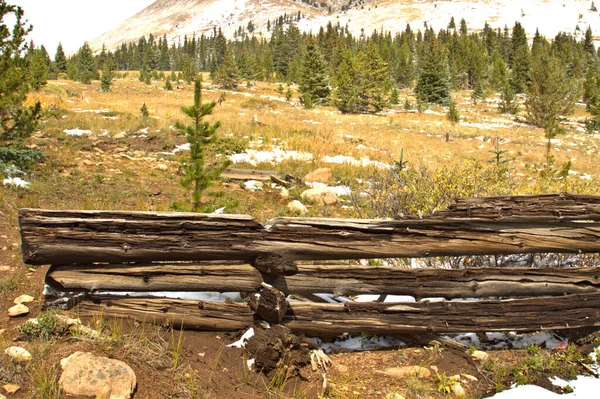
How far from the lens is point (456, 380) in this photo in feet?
11.6

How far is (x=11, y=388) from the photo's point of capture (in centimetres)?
261

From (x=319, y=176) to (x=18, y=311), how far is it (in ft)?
26.7

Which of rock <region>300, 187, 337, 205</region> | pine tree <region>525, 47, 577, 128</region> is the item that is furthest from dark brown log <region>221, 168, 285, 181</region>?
pine tree <region>525, 47, 577, 128</region>

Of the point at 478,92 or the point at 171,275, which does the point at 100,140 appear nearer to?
the point at 171,275

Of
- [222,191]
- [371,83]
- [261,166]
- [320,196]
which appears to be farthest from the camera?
[371,83]

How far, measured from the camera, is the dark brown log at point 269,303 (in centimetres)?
351

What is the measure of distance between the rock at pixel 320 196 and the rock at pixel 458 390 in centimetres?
561

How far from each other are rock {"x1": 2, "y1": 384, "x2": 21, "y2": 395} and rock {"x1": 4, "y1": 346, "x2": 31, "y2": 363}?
10.1 inches

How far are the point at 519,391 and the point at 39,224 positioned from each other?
14.3ft

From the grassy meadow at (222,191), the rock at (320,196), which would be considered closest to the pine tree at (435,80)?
the grassy meadow at (222,191)

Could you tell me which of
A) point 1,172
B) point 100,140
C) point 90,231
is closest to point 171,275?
point 90,231

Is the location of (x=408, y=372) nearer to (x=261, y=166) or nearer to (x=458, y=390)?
(x=458, y=390)

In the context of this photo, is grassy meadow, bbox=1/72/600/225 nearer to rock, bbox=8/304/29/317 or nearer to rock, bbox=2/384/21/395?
rock, bbox=8/304/29/317

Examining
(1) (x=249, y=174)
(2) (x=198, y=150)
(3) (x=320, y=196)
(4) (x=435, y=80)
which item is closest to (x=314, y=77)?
(4) (x=435, y=80)
